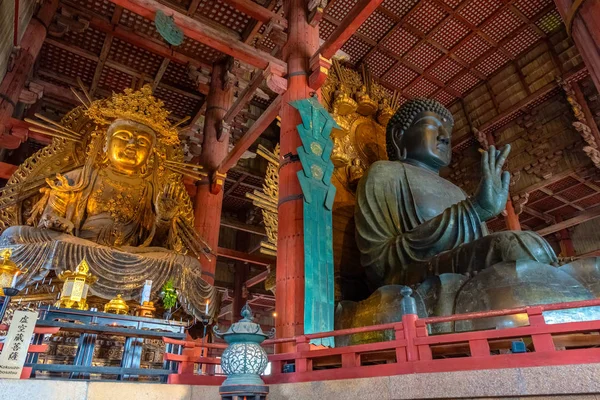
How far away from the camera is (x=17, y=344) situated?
7.57 ft

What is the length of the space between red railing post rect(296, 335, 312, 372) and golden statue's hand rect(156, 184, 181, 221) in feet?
10.7

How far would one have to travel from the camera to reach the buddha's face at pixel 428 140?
4809 mm

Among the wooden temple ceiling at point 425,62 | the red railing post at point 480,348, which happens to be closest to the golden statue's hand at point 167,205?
the wooden temple ceiling at point 425,62

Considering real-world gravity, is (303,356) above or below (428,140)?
below

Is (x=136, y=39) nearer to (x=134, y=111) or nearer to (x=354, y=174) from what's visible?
(x=134, y=111)

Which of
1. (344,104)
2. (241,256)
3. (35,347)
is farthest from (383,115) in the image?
(35,347)

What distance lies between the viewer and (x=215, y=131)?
263 inches

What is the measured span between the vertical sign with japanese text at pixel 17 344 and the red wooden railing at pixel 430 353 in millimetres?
789

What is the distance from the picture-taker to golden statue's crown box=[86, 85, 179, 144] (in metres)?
5.68

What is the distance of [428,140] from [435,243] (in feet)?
5.46

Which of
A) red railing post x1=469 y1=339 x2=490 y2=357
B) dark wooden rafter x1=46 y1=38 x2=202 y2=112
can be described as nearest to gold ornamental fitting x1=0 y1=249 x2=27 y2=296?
red railing post x1=469 y1=339 x2=490 y2=357

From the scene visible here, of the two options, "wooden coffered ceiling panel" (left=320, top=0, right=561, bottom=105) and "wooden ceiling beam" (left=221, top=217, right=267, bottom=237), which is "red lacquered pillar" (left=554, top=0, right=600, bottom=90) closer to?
"wooden coffered ceiling panel" (left=320, top=0, right=561, bottom=105)

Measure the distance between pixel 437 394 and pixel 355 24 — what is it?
325 cm

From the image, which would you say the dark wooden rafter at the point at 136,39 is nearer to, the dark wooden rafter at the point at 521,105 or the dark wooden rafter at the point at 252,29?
the dark wooden rafter at the point at 252,29
